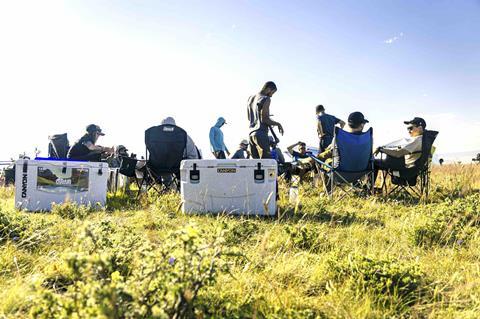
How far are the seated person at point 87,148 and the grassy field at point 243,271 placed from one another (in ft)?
11.2

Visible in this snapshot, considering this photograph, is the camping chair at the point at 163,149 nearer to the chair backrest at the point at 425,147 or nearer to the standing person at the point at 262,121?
the standing person at the point at 262,121

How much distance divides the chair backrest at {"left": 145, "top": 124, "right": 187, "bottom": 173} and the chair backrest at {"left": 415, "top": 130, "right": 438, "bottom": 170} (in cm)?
397

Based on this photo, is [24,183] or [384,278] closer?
[384,278]

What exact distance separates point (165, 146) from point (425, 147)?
4.35 m

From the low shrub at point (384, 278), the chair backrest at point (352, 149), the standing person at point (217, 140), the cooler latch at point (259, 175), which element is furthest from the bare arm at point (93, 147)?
the low shrub at point (384, 278)

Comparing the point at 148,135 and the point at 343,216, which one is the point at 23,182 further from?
the point at 343,216

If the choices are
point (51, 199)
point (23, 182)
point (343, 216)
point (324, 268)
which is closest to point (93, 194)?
point (51, 199)

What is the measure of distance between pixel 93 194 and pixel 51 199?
58cm

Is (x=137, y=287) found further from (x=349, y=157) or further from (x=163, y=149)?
(x=349, y=157)

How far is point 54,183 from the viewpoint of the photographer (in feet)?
16.6

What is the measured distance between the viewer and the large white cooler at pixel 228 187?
4344mm

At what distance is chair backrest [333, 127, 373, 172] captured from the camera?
17.9 ft

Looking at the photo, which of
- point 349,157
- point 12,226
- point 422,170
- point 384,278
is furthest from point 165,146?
point 384,278

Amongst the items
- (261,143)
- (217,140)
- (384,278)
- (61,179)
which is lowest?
(384,278)
